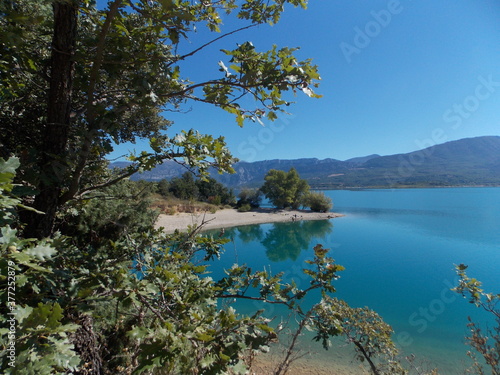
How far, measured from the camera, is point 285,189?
41.7 m

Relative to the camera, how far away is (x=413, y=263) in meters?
14.6

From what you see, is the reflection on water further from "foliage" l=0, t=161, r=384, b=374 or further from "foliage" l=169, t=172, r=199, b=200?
"foliage" l=0, t=161, r=384, b=374

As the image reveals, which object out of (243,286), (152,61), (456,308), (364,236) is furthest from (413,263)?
(152,61)

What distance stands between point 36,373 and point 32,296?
1.87 ft

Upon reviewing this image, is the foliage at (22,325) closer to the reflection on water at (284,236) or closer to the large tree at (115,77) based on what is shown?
the large tree at (115,77)

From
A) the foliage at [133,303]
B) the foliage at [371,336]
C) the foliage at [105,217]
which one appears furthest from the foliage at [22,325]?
the foliage at [105,217]

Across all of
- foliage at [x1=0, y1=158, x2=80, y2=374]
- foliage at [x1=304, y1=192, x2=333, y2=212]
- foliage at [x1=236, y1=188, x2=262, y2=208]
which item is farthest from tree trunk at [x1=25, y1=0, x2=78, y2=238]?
foliage at [x1=304, y1=192, x2=333, y2=212]

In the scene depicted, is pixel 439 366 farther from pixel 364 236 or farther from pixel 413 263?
pixel 364 236

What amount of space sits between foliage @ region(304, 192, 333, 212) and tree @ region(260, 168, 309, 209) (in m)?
1.43

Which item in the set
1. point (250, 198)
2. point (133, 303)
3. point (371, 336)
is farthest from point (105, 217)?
point (250, 198)

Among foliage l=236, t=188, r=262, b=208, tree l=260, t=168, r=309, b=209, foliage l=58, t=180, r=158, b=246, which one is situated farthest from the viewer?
foliage l=236, t=188, r=262, b=208

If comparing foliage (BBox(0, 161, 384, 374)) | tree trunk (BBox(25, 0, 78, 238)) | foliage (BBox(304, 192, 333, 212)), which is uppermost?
tree trunk (BBox(25, 0, 78, 238))

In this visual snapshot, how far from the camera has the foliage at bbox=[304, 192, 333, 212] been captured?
39094 millimetres

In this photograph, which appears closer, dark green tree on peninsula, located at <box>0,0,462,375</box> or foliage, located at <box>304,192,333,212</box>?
dark green tree on peninsula, located at <box>0,0,462,375</box>
